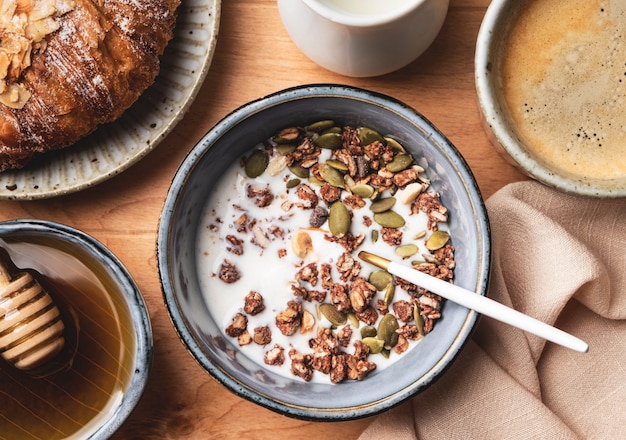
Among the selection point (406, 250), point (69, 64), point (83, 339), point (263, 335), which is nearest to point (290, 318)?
point (263, 335)

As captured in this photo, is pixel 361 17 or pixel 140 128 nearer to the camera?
pixel 361 17

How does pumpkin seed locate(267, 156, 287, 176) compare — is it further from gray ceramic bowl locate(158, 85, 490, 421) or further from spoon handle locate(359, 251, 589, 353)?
spoon handle locate(359, 251, 589, 353)

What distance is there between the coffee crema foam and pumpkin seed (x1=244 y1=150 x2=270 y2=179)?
32cm

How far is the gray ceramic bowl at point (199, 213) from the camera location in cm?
89

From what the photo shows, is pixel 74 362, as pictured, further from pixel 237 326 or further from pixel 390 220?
pixel 390 220

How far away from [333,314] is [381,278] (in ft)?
0.25

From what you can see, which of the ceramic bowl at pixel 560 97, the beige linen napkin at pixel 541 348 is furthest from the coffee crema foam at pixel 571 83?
the beige linen napkin at pixel 541 348

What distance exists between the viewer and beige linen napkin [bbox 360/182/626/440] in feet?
3.19

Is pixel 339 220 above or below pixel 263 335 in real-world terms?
above

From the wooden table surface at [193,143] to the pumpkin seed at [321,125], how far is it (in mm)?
76

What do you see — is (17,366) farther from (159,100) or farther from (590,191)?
(590,191)

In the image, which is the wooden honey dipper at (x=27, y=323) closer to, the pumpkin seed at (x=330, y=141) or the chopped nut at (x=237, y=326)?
the chopped nut at (x=237, y=326)

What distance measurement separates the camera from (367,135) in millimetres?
964

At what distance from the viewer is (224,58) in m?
1.03
